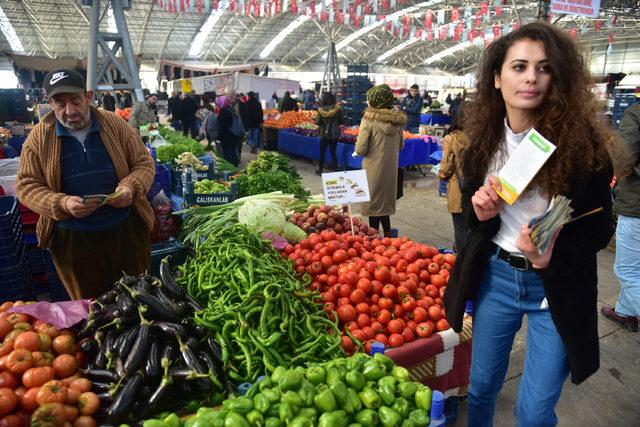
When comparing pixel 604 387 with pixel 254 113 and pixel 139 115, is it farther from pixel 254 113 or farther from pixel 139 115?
pixel 254 113

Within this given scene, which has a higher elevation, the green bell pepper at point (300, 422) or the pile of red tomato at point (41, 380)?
the green bell pepper at point (300, 422)

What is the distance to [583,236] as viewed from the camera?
5.66ft

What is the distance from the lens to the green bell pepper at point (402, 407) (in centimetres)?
170

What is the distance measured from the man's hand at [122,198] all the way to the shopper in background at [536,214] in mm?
2213

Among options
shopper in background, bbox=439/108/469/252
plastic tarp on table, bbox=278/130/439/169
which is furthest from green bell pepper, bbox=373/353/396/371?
plastic tarp on table, bbox=278/130/439/169

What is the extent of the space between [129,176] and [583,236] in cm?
281

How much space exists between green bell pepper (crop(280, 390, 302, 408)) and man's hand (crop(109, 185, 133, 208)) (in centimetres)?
197

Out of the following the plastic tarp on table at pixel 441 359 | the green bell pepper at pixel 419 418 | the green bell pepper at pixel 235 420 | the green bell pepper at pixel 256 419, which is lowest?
the plastic tarp on table at pixel 441 359

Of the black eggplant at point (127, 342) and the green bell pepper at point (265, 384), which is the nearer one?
the green bell pepper at point (265, 384)

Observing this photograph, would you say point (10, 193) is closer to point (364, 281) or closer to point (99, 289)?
point (99, 289)

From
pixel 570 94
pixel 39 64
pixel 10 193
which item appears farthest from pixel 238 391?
pixel 39 64

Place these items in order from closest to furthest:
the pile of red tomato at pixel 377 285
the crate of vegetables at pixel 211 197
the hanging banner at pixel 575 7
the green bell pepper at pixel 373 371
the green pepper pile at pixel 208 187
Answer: the green bell pepper at pixel 373 371
the pile of red tomato at pixel 377 285
the crate of vegetables at pixel 211 197
the green pepper pile at pixel 208 187
the hanging banner at pixel 575 7

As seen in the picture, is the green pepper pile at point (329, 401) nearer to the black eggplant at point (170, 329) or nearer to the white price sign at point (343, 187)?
the black eggplant at point (170, 329)

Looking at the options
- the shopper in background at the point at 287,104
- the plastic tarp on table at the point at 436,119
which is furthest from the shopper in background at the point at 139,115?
the plastic tarp on table at the point at 436,119
